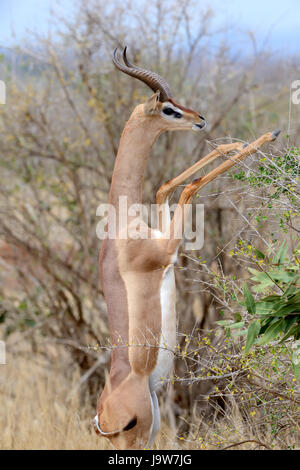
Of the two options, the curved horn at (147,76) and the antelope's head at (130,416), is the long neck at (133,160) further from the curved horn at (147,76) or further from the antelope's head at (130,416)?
the antelope's head at (130,416)

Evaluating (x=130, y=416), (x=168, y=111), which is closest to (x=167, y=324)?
(x=130, y=416)

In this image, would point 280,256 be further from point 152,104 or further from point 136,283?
point 152,104

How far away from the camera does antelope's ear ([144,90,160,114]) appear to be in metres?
1.65

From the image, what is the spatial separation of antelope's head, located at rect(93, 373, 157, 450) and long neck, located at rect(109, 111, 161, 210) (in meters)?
0.49

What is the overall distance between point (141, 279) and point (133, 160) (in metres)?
0.32

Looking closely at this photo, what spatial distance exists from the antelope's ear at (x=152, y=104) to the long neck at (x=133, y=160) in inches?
0.9

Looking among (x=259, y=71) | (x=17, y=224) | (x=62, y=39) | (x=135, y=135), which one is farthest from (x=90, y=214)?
(x=135, y=135)

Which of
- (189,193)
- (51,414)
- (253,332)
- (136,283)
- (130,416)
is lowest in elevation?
(51,414)

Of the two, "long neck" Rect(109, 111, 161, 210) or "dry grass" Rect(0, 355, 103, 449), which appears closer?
"long neck" Rect(109, 111, 161, 210)

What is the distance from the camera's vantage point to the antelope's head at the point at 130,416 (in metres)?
1.66

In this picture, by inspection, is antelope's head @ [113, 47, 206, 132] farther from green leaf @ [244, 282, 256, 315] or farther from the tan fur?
green leaf @ [244, 282, 256, 315]

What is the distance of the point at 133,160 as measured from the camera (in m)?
1.69

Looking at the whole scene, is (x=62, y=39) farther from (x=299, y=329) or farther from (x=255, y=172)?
(x=299, y=329)

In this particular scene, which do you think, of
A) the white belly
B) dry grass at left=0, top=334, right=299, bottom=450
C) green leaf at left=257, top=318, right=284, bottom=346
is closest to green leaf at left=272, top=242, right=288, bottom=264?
green leaf at left=257, top=318, right=284, bottom=346
